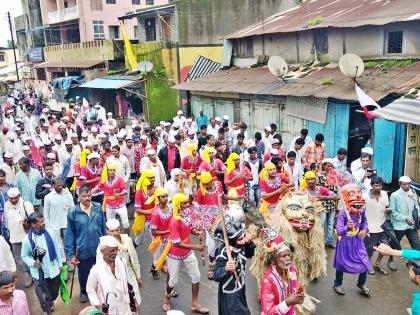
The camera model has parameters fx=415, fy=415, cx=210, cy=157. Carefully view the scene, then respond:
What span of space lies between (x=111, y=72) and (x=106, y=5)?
11518 millimetres

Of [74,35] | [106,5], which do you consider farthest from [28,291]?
[74,35]

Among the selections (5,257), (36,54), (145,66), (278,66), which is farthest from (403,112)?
(36,54)

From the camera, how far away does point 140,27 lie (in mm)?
24875

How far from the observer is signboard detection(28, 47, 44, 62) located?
37.7m

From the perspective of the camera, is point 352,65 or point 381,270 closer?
point 381,270

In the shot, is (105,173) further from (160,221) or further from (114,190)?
(160,221)

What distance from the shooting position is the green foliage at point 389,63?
11.2m

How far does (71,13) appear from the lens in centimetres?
3491

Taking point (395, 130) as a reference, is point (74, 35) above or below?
above

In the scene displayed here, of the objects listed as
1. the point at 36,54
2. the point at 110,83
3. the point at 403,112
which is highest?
the point at 36,54

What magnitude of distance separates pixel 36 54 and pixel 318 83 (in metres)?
32.9

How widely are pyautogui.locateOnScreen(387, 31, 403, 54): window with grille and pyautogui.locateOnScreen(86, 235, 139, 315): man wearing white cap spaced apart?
34.3 ft

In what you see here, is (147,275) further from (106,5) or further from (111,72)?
(106,5)

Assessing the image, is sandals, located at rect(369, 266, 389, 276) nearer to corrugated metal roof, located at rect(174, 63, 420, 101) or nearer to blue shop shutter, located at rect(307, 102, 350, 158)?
corrugated metal roof, located at rect(174, 63, 420, 101)
